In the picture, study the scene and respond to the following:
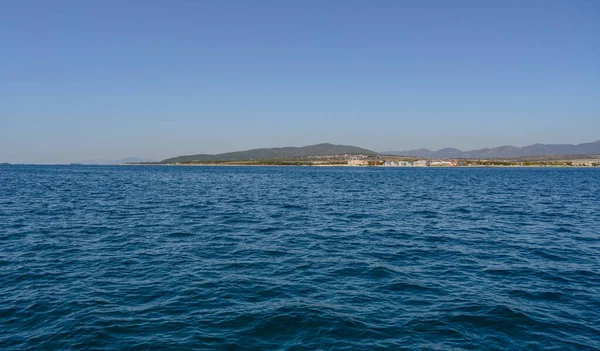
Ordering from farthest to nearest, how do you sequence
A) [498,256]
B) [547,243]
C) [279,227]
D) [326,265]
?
[279,227] → [547,243] → [498,256] → [326,265]

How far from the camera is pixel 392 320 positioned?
13641mm

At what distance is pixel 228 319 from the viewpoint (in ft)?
44.7

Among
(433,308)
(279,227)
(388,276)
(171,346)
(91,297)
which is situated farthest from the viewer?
(279,227)

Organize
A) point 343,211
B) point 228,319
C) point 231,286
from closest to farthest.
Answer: point 228,319 < point 231,286 < point 343,211

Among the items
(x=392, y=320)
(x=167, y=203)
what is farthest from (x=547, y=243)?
(x=167, y=203)

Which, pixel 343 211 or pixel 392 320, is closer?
pixel 392 320

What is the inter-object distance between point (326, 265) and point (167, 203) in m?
35.6

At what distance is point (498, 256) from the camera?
22734mm

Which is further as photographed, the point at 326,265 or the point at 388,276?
the point at 326,265

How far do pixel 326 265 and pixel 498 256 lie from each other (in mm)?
11236

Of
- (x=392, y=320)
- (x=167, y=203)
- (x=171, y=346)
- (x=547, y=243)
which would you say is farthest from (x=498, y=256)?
(x=167, y=203)

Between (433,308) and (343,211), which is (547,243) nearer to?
(433,308)

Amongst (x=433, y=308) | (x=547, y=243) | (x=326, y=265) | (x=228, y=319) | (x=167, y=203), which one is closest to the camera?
(x=228, y=319)

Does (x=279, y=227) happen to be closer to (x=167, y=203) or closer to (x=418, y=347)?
(x=418, y=347)
